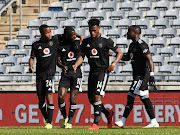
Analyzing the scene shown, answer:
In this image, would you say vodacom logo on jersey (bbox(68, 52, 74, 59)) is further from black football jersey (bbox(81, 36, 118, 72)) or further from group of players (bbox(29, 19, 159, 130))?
black football jersey (bbox(81, 36, 118, 72))

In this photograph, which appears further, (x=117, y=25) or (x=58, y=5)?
(x=58, y=5)

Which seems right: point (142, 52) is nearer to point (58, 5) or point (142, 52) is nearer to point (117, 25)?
point (117, 25)

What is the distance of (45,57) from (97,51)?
3.56ft

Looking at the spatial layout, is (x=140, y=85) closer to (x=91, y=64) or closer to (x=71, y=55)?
(x=91, y=64)

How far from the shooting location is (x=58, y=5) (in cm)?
2050

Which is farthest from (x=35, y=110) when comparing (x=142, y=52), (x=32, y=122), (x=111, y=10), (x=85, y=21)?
(x=111, y=10)

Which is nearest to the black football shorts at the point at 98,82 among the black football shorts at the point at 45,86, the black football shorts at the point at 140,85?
the black football shorts at the point at 140,85

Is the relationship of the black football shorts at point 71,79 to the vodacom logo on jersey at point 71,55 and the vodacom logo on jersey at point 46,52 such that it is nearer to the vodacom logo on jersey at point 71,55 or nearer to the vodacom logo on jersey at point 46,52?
the vodacom logo on jersey at point 71,55

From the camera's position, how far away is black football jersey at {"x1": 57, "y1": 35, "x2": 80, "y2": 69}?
1051cm

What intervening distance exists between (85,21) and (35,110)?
6.24m

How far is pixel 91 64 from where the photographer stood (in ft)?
32.8

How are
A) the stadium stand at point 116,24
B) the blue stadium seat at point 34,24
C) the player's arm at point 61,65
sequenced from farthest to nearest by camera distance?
the blue stadium seat at point 34,24 → the stadium stand at point 116,24 → the player's arm at point 61,65

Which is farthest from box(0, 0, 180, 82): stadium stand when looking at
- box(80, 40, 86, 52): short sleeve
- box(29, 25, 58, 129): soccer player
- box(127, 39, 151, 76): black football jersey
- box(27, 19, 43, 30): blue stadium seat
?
box(80, 40, 86, 52): short sleeve

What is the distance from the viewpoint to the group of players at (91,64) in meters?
9.92
